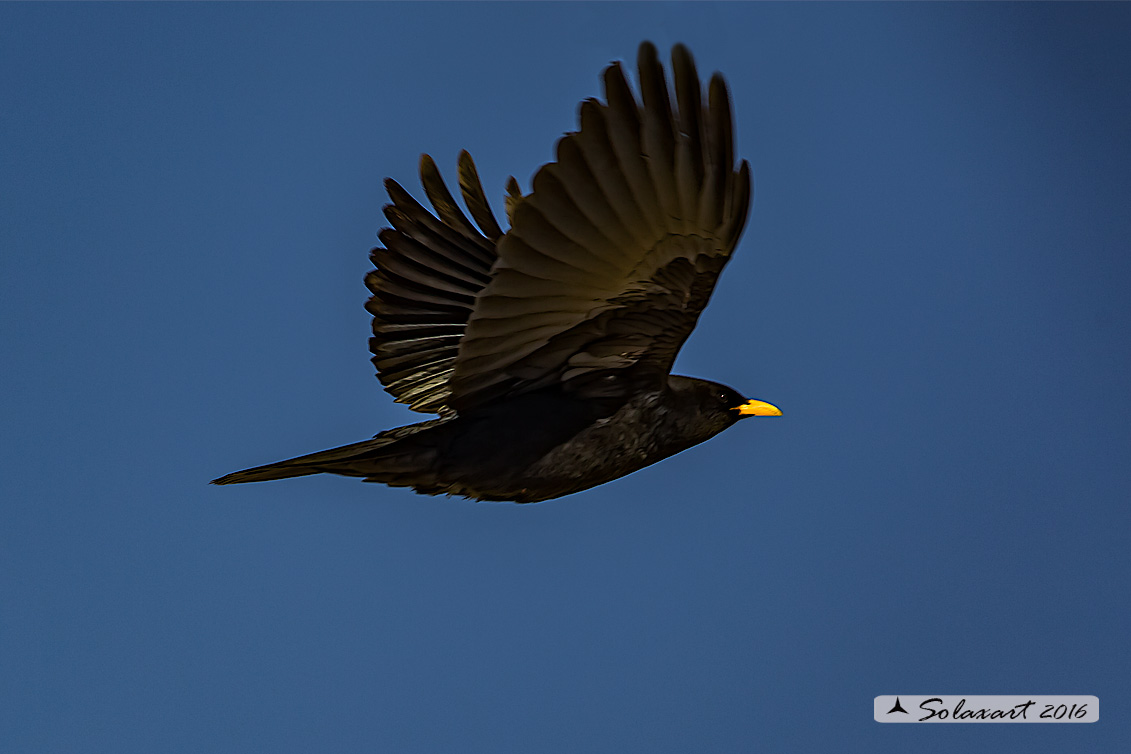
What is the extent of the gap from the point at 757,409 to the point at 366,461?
58 cm

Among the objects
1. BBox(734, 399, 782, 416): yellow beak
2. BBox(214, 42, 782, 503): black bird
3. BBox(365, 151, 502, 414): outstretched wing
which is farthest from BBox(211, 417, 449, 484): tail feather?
BBox(734, 399, 782, 416): yellow beak

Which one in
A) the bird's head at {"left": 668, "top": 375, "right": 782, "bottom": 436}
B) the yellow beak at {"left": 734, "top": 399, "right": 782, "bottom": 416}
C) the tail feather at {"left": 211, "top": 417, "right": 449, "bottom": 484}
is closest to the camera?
the tail feather at {"left": 211, "top": 417, "right": 449, "bottom": 484}

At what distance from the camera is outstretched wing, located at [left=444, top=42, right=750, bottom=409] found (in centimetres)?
97

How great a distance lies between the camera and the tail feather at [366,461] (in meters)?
1.20

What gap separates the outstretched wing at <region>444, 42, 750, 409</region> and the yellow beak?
21cm

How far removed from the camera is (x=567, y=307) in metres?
1.17

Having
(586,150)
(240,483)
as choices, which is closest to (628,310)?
(586,150)

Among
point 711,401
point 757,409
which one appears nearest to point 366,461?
point 711,401

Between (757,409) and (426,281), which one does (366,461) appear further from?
(757,409)

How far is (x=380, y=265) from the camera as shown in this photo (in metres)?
1.52

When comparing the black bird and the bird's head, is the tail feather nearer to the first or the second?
the black bird

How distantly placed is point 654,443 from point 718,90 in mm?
514

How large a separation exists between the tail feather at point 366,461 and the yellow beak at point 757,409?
0.44m

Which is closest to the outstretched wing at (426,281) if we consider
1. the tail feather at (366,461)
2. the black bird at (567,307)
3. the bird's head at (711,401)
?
the black bird at (567,307)
